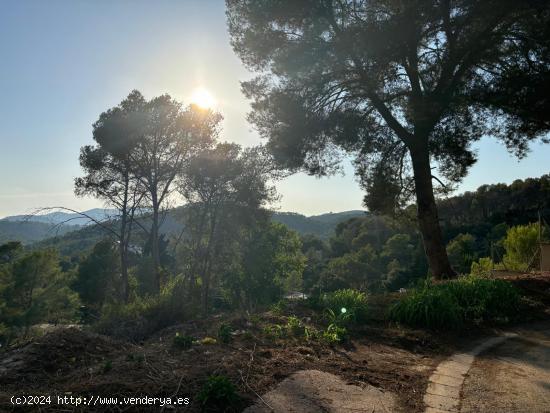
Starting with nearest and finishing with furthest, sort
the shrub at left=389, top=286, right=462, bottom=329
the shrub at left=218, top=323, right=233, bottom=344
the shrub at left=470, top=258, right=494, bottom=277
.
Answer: the shrub at left=218, top=323, right=233, bottom=344
the shrub at left=389, top=286, right=462, bottom=329
the shrub at left=470, top=258, right=494, bottom=277

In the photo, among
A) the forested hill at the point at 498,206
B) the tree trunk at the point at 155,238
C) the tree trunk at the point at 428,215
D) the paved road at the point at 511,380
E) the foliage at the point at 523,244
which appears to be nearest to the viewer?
the paved road at the point at 511,380

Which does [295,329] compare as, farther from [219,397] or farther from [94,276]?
[94,276]

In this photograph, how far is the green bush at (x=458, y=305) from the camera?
18.8ft

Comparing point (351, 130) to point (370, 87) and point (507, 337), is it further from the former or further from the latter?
point (507, 337)

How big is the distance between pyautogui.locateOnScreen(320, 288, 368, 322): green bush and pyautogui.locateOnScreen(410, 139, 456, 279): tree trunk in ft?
11.9

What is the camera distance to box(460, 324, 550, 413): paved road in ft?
10.3

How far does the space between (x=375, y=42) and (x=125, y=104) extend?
41.6 feet

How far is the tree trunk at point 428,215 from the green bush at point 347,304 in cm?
362

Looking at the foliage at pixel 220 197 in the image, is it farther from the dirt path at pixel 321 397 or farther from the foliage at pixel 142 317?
the dirt path at pixel 321 397

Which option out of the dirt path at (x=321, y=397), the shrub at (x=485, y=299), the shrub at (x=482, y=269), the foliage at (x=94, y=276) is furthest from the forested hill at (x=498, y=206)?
the dirt path at (x=321, y=397)

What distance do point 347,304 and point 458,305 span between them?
1.77m

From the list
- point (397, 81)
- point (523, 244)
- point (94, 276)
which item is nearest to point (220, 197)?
point (397, 81)

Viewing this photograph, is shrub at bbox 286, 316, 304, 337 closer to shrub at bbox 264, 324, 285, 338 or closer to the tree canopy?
shrub at bbox 264, 324, 285, 338

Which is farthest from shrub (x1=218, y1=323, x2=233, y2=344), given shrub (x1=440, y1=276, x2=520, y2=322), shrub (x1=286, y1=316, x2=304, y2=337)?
shrub (x1=440, y1=276, x2=520, y2=322)
